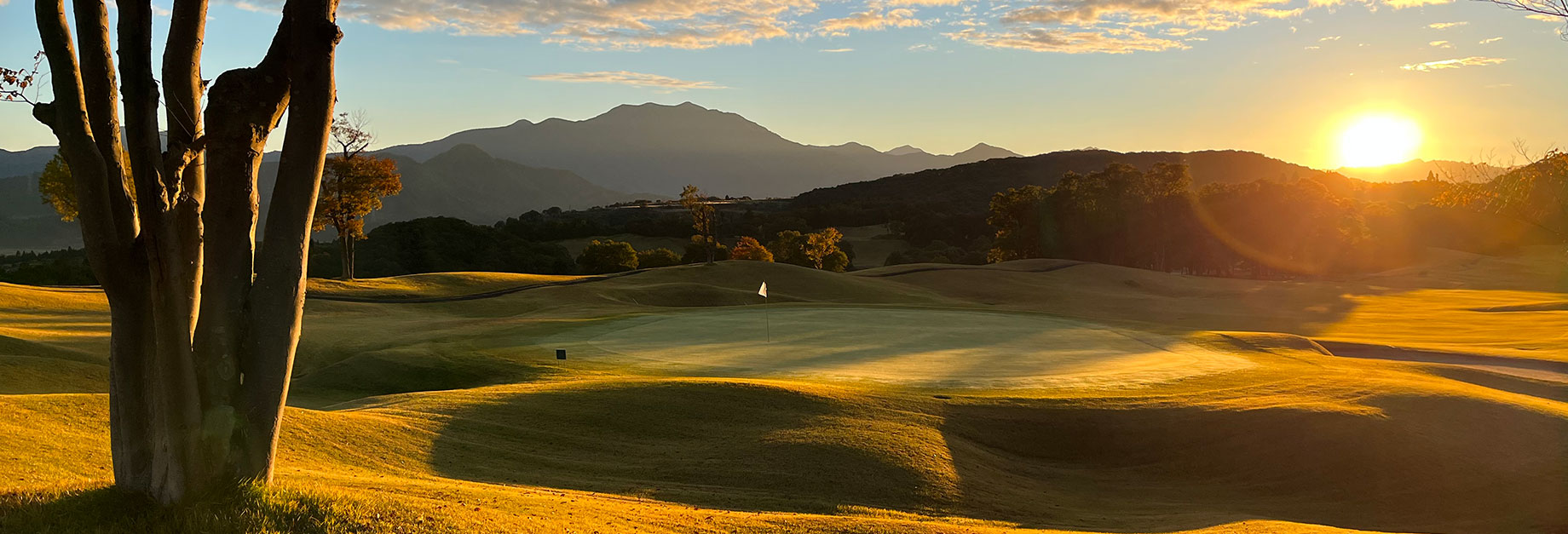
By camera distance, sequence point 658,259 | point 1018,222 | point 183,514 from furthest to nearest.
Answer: point 1018,222
point 658,259
point 183,514

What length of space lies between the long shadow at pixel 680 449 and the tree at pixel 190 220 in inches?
268

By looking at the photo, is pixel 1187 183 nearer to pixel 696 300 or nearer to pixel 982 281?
pixel 982 281

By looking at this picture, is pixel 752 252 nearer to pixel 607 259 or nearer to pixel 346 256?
pixel 607 259

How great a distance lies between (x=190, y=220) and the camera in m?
7.72

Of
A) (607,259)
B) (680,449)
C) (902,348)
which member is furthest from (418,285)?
(680,449)

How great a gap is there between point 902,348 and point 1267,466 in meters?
12.9

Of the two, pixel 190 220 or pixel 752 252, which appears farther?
pixel 752 252

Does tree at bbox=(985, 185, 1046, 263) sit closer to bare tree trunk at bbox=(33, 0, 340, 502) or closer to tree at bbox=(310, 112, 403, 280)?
tree at bbox=(310, 112, 403, 280)

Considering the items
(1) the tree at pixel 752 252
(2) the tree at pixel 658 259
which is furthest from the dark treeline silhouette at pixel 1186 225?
(2) the tree at pixel 658 259

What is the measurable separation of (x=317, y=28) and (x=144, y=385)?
3274 mm

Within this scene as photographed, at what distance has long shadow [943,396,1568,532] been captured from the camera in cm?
1573

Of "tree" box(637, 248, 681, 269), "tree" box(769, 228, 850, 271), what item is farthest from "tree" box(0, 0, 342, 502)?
"tree" box(769, 228, 850, 271)

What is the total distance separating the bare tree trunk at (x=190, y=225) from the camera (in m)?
7.52

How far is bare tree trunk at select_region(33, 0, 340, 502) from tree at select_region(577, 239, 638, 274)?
73.0m
